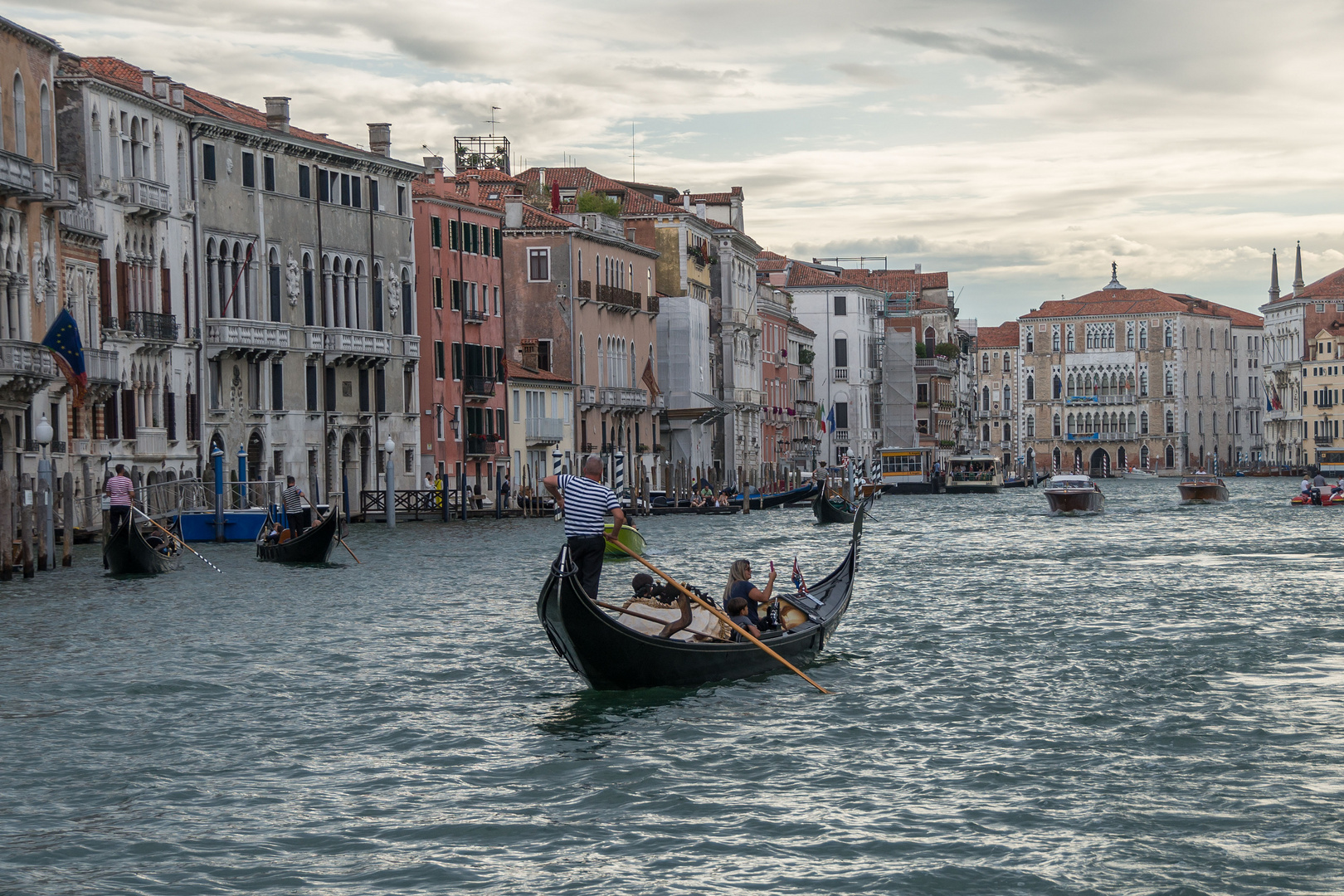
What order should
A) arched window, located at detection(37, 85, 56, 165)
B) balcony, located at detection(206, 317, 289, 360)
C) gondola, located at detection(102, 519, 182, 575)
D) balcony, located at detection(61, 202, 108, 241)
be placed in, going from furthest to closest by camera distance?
balcony, located at detection(206, 317, 289, 360) → balcony, located at detection(61, 202, 108, 241) → arched window, located at detection(37, 85, 56, 165) → gondola, located at detection(102, 519, 182, 575)

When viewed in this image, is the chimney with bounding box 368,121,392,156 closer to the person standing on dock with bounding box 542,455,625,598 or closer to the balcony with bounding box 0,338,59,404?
the balcony with bounding box 0,338,59,404

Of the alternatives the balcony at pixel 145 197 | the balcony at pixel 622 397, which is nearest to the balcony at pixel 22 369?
the balcony at pixel 145 197

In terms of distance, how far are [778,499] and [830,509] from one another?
862cm

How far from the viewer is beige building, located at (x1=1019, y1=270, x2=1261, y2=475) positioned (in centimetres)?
10606

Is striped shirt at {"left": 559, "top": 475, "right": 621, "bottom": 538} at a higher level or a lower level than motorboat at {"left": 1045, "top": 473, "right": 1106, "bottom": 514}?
higher

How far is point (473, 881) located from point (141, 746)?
363 centimetres

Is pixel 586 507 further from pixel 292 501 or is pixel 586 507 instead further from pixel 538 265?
pixel 538 265

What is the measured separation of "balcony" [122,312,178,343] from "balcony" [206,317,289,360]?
1354mm

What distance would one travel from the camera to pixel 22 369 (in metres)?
27.0

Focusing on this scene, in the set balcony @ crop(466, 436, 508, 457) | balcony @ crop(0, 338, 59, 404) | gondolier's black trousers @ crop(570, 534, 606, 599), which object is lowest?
gondolier's black trousers @ crop(570, 534, 606, 599)

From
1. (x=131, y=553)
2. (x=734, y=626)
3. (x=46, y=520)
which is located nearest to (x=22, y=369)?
(x=46, y=520)

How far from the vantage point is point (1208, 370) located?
109m

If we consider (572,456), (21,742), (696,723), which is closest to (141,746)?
(21,742)

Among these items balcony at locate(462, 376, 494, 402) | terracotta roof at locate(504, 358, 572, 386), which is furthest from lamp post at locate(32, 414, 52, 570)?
terracotta roof at locate(504, 358, 572, 386)
